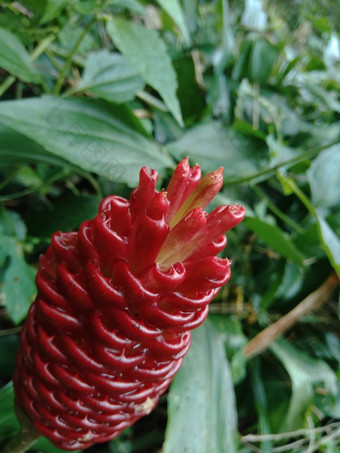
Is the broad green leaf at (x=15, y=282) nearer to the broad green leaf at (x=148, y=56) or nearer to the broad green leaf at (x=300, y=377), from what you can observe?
the broad green leaf at (x=148, y=56)

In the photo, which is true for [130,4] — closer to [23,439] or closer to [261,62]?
[261,62]

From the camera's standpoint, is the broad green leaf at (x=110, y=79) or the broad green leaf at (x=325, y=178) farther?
the broad green leaf at (x=325, y=178)

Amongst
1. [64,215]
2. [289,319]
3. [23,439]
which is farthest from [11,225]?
[289,319]

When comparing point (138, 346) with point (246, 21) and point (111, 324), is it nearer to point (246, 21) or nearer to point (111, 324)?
point (111, 324)

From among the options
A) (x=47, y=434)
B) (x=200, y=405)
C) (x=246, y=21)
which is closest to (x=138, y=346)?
(x=47, y=434)

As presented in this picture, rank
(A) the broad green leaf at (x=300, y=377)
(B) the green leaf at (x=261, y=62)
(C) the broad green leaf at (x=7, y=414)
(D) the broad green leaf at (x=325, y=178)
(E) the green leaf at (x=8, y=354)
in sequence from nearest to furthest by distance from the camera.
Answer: (C) the broad green leaf at (x=7, y=414), (E) the green leaf at (x=8, y=354), (A) the broad green leaf at (x=300, y=377), (D) the broad green leaf at (x=325, y=178), (B) the green leaf at (x=261, y=62)

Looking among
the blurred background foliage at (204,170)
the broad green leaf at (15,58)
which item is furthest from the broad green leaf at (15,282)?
the broad green leaf at (15,58)
